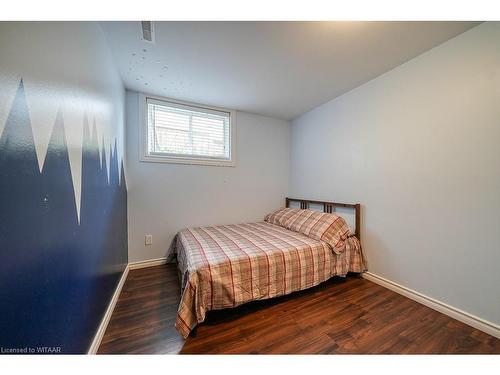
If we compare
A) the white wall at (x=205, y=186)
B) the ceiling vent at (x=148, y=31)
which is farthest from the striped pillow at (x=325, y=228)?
the ceiling vent at (x=148, y=31)

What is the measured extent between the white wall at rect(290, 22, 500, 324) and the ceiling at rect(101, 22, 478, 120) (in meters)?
0.25

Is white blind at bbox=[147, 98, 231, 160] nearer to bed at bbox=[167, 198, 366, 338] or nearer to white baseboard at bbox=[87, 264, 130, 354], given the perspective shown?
bed at bbox=[167, 198, 366, 338]

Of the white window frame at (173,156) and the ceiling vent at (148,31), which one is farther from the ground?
the ceiling vent at (148,31)

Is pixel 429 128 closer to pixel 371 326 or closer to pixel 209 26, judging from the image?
pixel 371 326

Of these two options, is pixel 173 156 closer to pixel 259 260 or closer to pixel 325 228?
pixel 259 260

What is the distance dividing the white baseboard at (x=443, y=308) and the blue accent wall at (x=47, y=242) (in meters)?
2.55

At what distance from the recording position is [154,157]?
2438 mm

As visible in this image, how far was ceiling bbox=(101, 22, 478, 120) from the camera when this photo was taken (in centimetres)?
137

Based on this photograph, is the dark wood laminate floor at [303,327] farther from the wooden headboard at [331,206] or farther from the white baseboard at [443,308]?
the wooden headboard at [331,206]

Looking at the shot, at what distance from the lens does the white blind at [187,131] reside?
8.20 ft

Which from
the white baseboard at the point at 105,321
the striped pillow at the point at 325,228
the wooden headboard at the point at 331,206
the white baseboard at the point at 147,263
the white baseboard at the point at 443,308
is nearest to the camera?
the white baseboard at the point at 105,321

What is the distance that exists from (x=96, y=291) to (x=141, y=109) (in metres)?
2.09

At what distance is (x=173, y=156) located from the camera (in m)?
2.57

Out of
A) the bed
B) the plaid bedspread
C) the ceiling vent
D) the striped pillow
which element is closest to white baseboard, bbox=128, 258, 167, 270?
the bed
